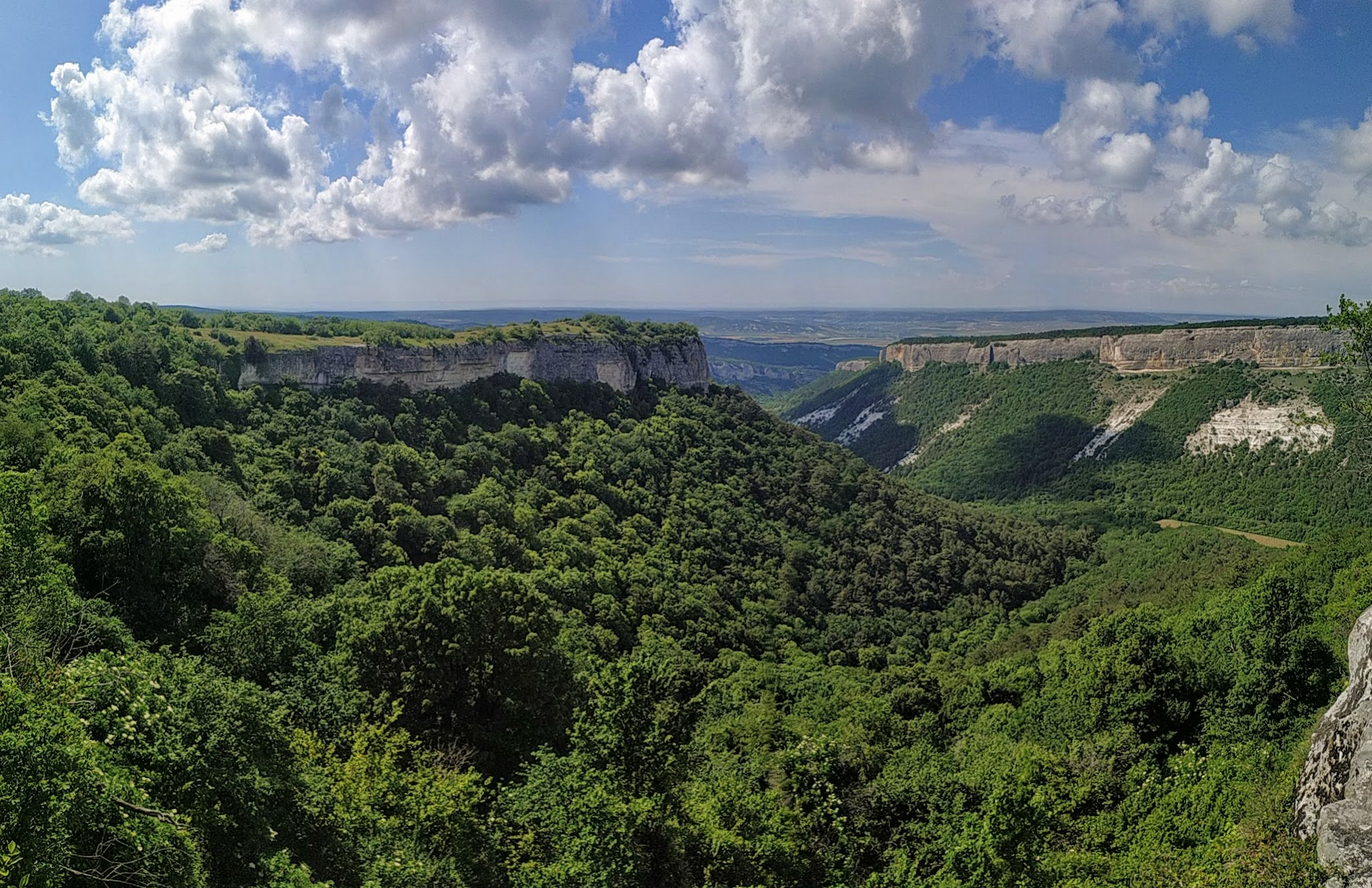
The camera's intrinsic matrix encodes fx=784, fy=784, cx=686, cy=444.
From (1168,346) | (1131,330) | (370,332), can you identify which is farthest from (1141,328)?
(370,332)

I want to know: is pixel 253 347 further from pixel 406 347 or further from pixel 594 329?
pixel 594 329

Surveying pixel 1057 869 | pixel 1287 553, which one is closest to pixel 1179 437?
pixel 1287 553

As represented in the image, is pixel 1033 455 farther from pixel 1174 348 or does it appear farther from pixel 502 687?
pixel 502 687

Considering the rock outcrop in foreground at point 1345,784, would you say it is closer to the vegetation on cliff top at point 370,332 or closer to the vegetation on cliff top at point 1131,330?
the vegetation on cliff top at point 370,332

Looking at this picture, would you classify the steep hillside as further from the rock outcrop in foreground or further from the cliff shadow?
the rock outcrop in foreground

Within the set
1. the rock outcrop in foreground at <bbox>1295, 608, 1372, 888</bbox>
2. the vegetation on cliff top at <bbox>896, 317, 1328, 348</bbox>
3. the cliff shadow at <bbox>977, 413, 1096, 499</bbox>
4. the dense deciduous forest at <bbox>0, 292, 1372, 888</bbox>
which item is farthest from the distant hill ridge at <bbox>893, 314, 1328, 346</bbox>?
the rock outcrop in foreground at <bbox>1295, 608, 1372, 888</bbox>

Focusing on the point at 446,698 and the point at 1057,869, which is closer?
the point at 1057,869

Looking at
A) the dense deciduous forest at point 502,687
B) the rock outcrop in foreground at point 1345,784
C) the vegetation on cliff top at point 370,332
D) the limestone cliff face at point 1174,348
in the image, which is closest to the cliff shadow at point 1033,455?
the limestone cliff face at point 1174,348

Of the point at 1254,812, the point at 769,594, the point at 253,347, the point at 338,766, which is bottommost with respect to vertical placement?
the point at 769,594

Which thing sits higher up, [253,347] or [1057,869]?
[253,347]
